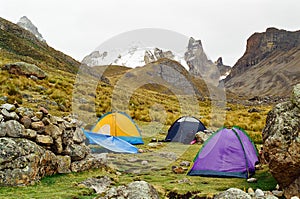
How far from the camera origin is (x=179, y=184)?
32.2ft

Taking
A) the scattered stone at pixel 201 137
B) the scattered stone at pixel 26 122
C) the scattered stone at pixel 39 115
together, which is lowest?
the scattered stone at pixel 201 137

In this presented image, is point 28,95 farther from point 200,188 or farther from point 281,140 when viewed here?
point 281,140

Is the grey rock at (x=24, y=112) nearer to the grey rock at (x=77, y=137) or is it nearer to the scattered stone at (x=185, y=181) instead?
the grey rock at (x=77, y=137)

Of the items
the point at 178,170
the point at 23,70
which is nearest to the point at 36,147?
the point at 178,170

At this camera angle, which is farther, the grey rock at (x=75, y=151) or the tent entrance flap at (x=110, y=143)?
the tent entrance flap at (x=110, y=143)

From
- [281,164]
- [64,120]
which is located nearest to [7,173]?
[64,120]

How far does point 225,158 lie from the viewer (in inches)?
445

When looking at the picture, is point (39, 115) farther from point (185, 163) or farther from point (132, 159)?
point (185, 163)

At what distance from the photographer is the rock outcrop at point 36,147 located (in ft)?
27.8

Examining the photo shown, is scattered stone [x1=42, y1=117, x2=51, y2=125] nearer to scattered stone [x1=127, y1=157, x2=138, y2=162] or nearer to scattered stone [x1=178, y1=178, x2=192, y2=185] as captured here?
scattered stone [x1=127, y1=157, x2=138, y2=162]

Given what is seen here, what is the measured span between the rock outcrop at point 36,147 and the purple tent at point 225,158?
329 centimetres

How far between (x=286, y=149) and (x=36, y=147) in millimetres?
6344

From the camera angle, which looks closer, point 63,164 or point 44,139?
point 44,139

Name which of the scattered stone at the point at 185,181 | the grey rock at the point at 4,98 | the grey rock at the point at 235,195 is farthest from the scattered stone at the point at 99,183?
the grey rock at the point at 4,98
